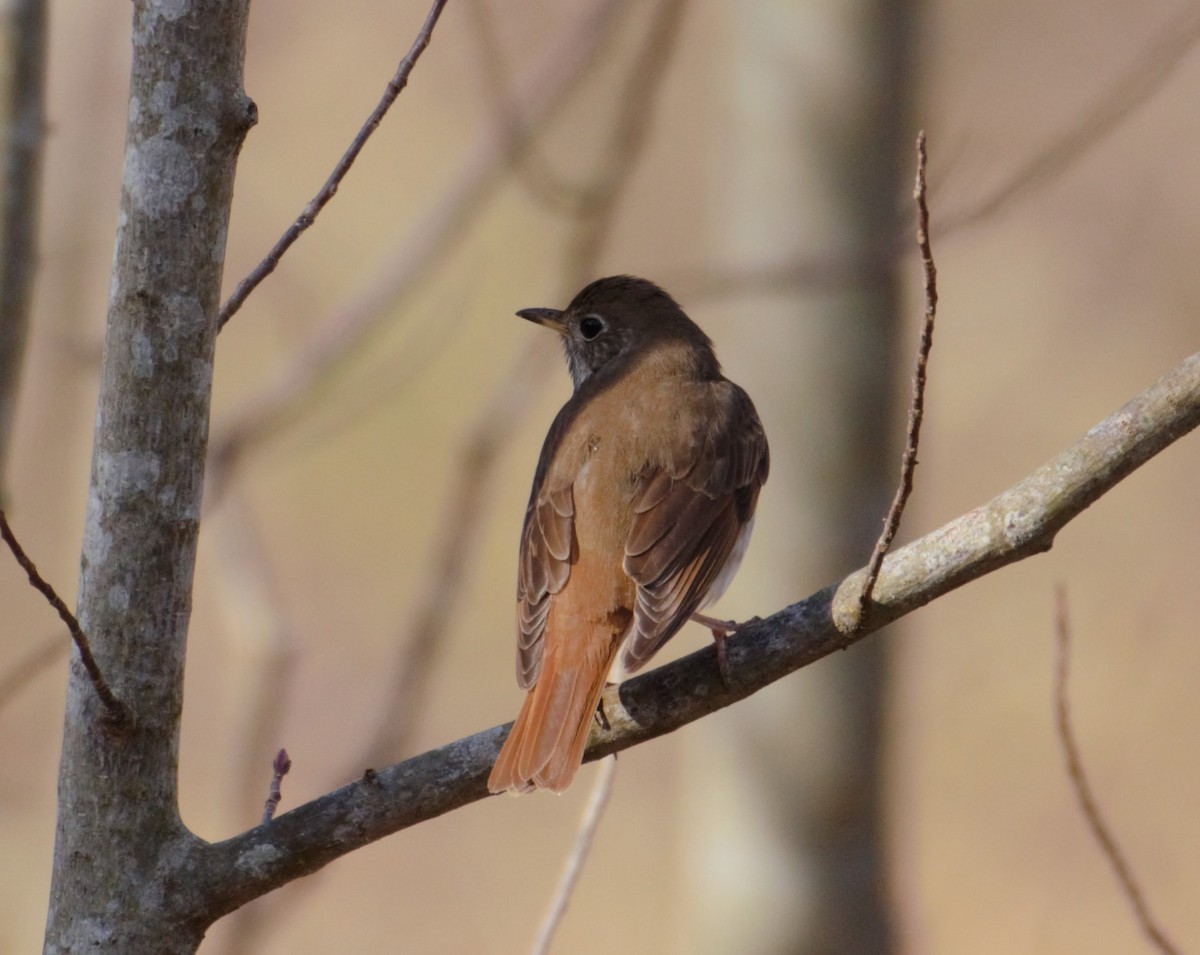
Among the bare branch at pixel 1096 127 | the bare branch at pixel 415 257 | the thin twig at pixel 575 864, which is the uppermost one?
the bare branch at pixel 415 257

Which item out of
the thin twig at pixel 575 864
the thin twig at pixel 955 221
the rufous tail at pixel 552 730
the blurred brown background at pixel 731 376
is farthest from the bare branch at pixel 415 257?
the thin twig at pixel 575 864

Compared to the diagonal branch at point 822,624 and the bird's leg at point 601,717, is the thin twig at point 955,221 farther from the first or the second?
the diagonal branch at point 822,624

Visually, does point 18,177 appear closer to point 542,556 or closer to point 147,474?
point 147,474

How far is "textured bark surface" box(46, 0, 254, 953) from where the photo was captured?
85.1 inches

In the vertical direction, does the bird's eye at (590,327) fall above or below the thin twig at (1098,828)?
above

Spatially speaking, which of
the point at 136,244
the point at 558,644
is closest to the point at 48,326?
the point at 558,644

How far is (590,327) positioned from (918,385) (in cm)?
274

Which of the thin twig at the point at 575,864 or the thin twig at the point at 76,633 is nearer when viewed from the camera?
the thin twig at the point at 76,633

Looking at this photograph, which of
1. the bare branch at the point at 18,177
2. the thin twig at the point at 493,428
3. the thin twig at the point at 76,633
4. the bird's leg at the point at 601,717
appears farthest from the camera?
the thin twig at the point at 493,428

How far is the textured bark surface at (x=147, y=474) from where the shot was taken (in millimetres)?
2162

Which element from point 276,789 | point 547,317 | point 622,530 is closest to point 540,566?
point 622,530

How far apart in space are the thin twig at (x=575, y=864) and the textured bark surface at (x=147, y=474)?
75 centimetres

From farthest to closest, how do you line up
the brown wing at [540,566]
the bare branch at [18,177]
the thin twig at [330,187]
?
the brown wing at [540,566]
the bare branch at [18,177]
the thin twig at [330,187]

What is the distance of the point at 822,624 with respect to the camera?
2412mm
